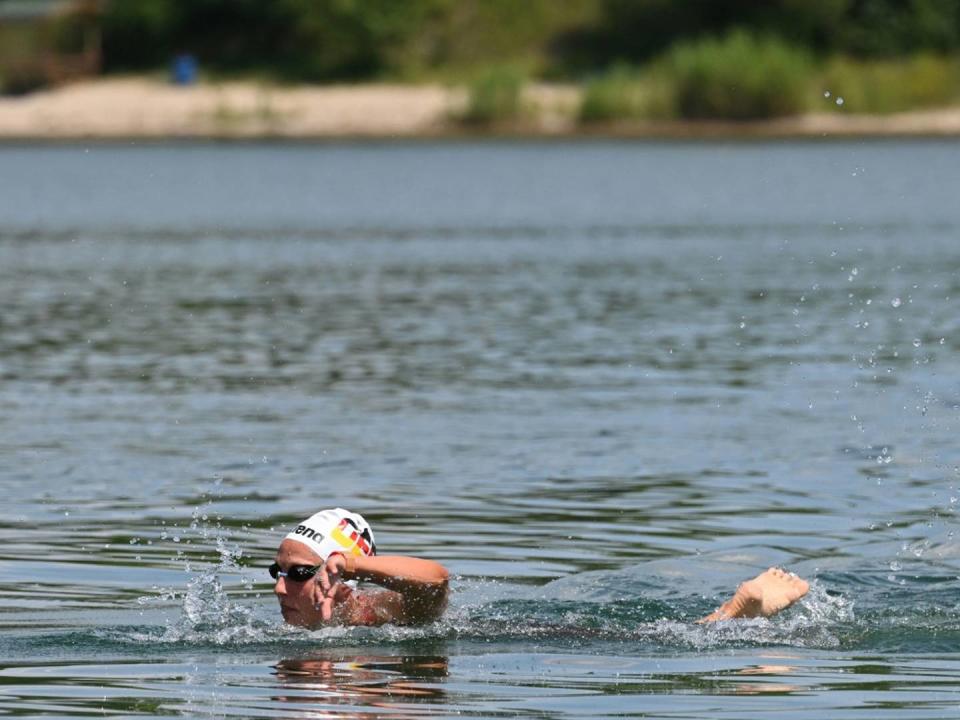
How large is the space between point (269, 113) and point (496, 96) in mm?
10973

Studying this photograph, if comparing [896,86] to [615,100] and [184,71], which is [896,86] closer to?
[615,100]

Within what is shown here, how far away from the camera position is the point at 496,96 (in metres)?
103

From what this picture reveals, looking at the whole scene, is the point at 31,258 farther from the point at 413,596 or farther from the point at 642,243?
the point at 413,596

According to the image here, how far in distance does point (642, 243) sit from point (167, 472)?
31614mm

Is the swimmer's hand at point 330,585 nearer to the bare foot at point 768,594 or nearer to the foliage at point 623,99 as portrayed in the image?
the bare foot at point 768,594

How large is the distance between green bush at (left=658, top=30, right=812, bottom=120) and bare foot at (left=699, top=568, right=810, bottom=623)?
282 feet

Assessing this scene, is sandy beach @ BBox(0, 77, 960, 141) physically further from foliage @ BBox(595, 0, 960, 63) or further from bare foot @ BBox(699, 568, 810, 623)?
bare foot @ BBox(699, 568, 810, 623)

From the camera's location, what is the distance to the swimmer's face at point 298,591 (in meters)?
12.9

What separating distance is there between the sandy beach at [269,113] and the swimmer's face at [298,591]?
8910 centimetres

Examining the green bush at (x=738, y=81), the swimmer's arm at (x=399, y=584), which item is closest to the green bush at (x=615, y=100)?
the green bush at (x=738, y=81)

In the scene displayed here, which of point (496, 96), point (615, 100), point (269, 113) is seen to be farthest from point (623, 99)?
point (269, 113)

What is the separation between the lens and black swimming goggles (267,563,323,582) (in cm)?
1292

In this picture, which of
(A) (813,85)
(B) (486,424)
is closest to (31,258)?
(B) (486,424)

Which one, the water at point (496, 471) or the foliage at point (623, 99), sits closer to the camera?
the water at point (496, 471)
